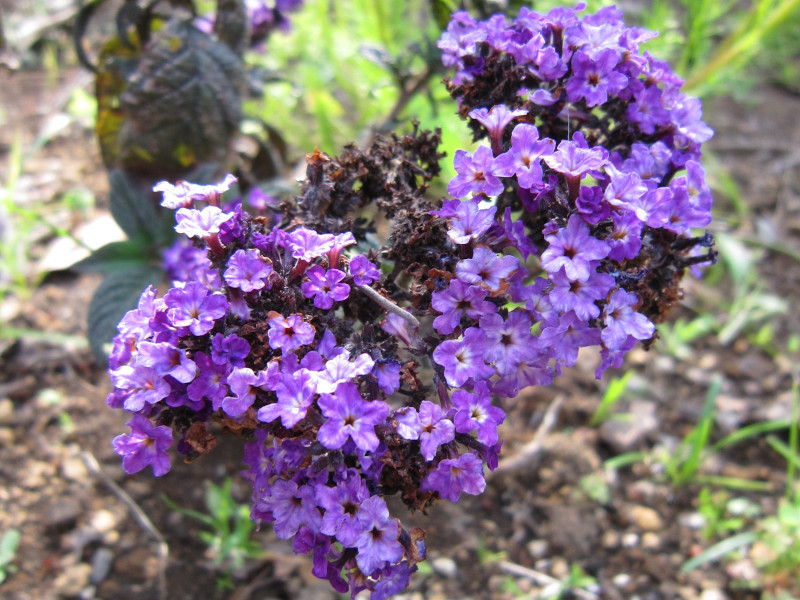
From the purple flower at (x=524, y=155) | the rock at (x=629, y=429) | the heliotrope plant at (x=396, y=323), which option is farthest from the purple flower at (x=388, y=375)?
the rock at (x=629, y=429)

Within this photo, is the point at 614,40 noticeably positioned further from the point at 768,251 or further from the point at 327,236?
the point at 768,251

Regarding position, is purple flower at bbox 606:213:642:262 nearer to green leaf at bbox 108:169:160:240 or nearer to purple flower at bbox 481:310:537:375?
purple flower at bbox 481:310:537:375

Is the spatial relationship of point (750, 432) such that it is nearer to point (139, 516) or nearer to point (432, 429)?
point (432, 429)

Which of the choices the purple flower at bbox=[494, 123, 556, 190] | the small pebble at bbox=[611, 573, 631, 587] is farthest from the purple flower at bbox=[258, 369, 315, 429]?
the small pebble at bbox=[611, 573, 631, 587]

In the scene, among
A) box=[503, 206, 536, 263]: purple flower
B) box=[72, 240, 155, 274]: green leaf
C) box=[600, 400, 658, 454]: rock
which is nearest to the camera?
box=[503, 206, 536, 263]: purple flower

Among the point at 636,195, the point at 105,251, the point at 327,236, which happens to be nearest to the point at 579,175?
the point at 636,195

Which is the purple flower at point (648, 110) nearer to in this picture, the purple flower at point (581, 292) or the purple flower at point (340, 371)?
the purple flower at point (581, 292)

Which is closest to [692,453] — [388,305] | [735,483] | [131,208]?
[735,483]
